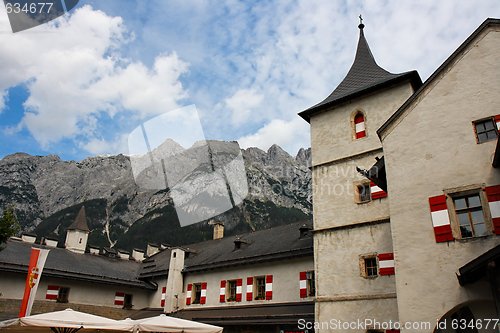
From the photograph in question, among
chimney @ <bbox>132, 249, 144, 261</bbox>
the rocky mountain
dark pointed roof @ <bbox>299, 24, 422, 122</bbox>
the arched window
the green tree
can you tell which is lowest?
the green tree

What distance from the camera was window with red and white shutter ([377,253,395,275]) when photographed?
1369 cm

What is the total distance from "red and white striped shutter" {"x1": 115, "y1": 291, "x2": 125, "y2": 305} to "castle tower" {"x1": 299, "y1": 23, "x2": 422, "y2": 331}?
47.0 feet

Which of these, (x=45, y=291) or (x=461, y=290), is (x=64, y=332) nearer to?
(x=461, y=290)

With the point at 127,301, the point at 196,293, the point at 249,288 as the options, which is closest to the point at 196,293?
the point at 196,293

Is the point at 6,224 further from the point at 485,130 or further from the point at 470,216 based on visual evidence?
the point at 485,130

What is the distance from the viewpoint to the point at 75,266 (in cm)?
2428

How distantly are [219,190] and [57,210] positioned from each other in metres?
42.1

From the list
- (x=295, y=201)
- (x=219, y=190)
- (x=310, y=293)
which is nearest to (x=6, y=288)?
(x=310, y=293)

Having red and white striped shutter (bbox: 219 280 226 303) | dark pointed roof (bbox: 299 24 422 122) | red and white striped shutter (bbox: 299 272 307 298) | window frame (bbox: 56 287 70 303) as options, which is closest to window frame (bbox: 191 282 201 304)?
red and white striped shutter (bbox: 219 280 226 303)

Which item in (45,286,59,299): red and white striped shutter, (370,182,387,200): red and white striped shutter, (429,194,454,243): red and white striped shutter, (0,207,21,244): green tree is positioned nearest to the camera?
(429,194,454,243): red and white striped shutter

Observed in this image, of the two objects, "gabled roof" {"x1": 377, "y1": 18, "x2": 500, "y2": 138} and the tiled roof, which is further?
the tiled roof

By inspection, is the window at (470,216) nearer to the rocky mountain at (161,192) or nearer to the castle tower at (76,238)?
the castle tower at (76,238)

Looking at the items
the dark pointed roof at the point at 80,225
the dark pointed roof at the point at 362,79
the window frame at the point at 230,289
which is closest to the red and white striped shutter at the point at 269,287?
the window frame at the point at 230,289

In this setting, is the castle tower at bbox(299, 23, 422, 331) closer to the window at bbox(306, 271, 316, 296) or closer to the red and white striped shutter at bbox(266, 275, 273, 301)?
the window at bbox(306, 271, 316, 296)
